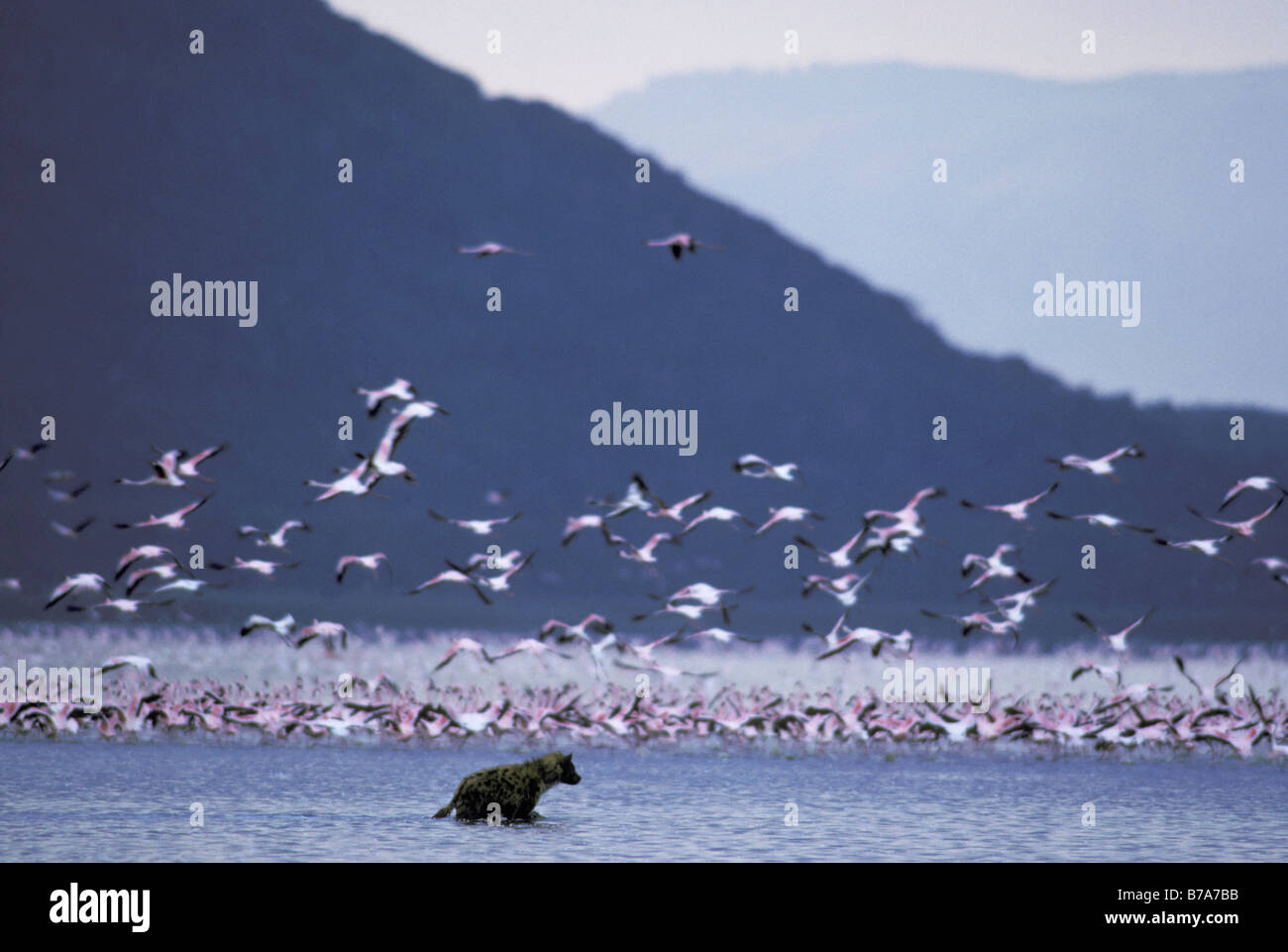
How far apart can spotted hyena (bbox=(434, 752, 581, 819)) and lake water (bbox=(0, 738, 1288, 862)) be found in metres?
0.17

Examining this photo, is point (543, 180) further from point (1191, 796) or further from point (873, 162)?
point (1191, 796)

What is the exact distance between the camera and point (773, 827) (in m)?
12.4

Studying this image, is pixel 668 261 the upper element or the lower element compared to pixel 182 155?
lower

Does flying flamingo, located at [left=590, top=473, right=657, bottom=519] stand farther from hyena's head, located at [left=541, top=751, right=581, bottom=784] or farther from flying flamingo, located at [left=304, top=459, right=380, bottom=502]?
hyena's head, located at [left=541, top=751, right=581, bottom=784]

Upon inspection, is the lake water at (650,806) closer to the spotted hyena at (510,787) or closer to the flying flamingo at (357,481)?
the spotted hyena at (510,787)

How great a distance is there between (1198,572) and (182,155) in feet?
225

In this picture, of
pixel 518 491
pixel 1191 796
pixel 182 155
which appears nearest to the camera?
pixel 1191 796

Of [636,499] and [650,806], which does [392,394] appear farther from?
[650,806]

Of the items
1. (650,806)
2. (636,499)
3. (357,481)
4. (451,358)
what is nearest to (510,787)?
(650,806)

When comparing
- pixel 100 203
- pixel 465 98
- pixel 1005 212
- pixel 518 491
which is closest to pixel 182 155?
pixel 100 203

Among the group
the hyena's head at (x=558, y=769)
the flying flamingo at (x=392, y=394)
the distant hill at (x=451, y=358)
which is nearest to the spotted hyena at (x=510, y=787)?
the hyena's head at (x=558, y=769)

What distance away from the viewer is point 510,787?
39.8 feet

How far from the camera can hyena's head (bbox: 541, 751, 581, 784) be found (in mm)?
12289

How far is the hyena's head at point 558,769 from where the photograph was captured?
12.3m
